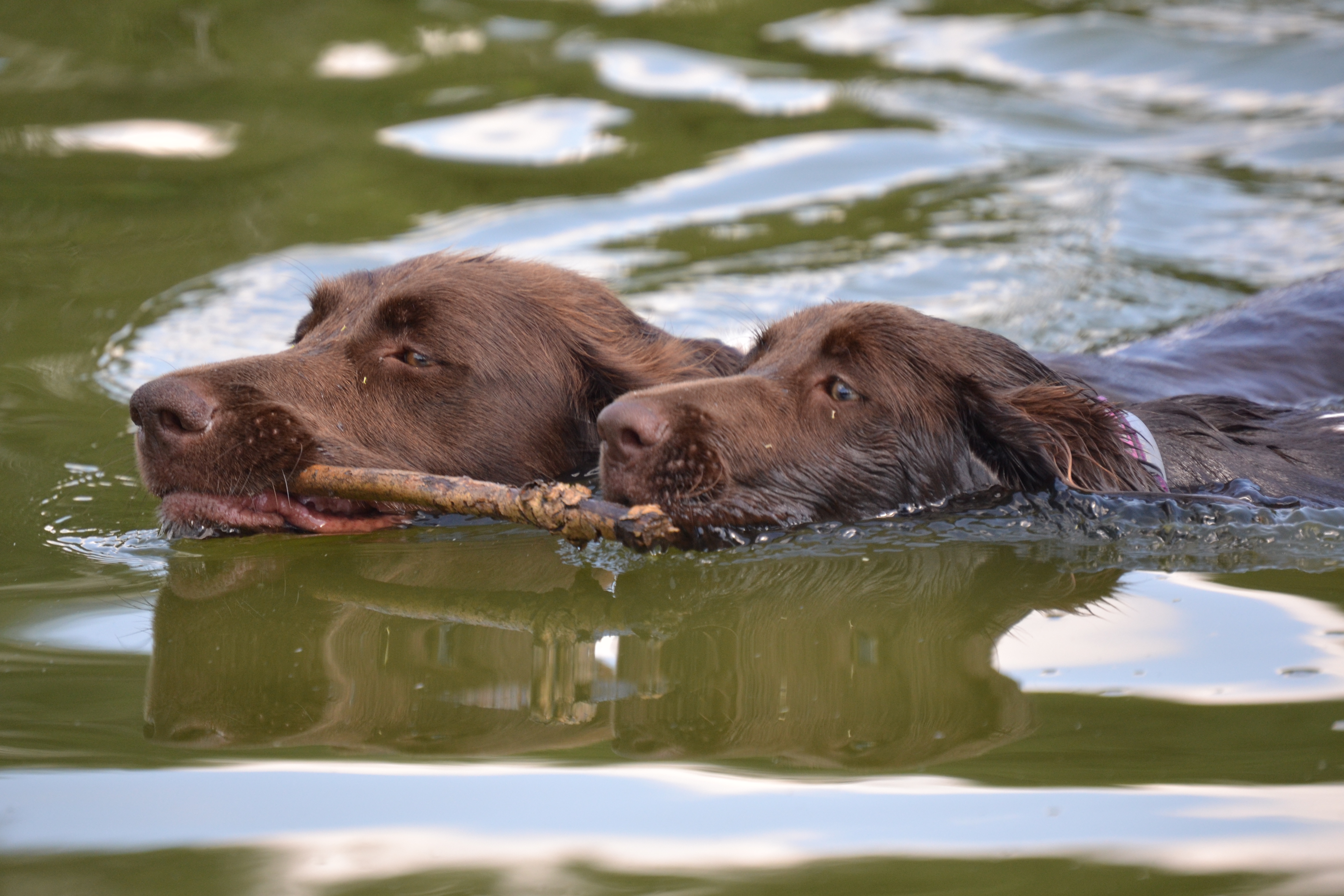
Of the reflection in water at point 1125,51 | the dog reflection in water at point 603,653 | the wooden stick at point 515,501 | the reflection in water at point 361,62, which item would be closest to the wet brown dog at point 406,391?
the wooden stick at point 515,501

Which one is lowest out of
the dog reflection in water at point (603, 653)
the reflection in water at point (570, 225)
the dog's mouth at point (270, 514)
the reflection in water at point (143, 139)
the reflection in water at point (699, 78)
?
the dog reflection in water at point (603, 653)

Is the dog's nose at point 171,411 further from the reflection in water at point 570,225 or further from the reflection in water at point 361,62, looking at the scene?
the reflection in water at point 361,62

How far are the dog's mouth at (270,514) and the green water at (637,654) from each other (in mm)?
66

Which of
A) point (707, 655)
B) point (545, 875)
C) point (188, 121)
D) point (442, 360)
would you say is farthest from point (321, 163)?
point (545, 875)

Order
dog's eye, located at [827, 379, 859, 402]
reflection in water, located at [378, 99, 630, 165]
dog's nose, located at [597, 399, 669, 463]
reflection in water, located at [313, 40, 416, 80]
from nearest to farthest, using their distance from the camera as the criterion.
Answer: dog's nose, located at [597, 399, 669, 463] → dog's eye, located at [827, 379, 859, 402] → reflection in water, located at [378, 99, 630, 165] → reflection in water, located at [313, 40, 416, 80]

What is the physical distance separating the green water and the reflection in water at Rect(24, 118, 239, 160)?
0.80 feet

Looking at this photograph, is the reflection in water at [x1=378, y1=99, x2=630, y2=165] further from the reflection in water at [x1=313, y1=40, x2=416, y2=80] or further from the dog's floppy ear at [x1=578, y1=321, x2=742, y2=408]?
the dog's floppy ear at [x1=578, y1=321, x2=742, y2=408]

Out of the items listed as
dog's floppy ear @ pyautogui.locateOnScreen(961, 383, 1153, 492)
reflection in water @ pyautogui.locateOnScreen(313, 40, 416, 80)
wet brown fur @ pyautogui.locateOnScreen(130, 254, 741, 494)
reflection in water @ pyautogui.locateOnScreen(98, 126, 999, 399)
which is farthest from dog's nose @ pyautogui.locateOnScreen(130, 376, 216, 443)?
reflection in water @ pyautogui.locateOnScreen(313, 40, 416, 80)

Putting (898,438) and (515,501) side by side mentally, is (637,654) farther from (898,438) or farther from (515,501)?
(898,438)

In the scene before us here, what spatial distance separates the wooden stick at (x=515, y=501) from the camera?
4297 millimetres

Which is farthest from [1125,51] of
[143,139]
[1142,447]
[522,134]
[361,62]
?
[1142,447]

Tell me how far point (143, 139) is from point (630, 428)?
7.67 meters

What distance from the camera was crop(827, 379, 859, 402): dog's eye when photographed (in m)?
4.95

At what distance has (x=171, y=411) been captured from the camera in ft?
15.4
